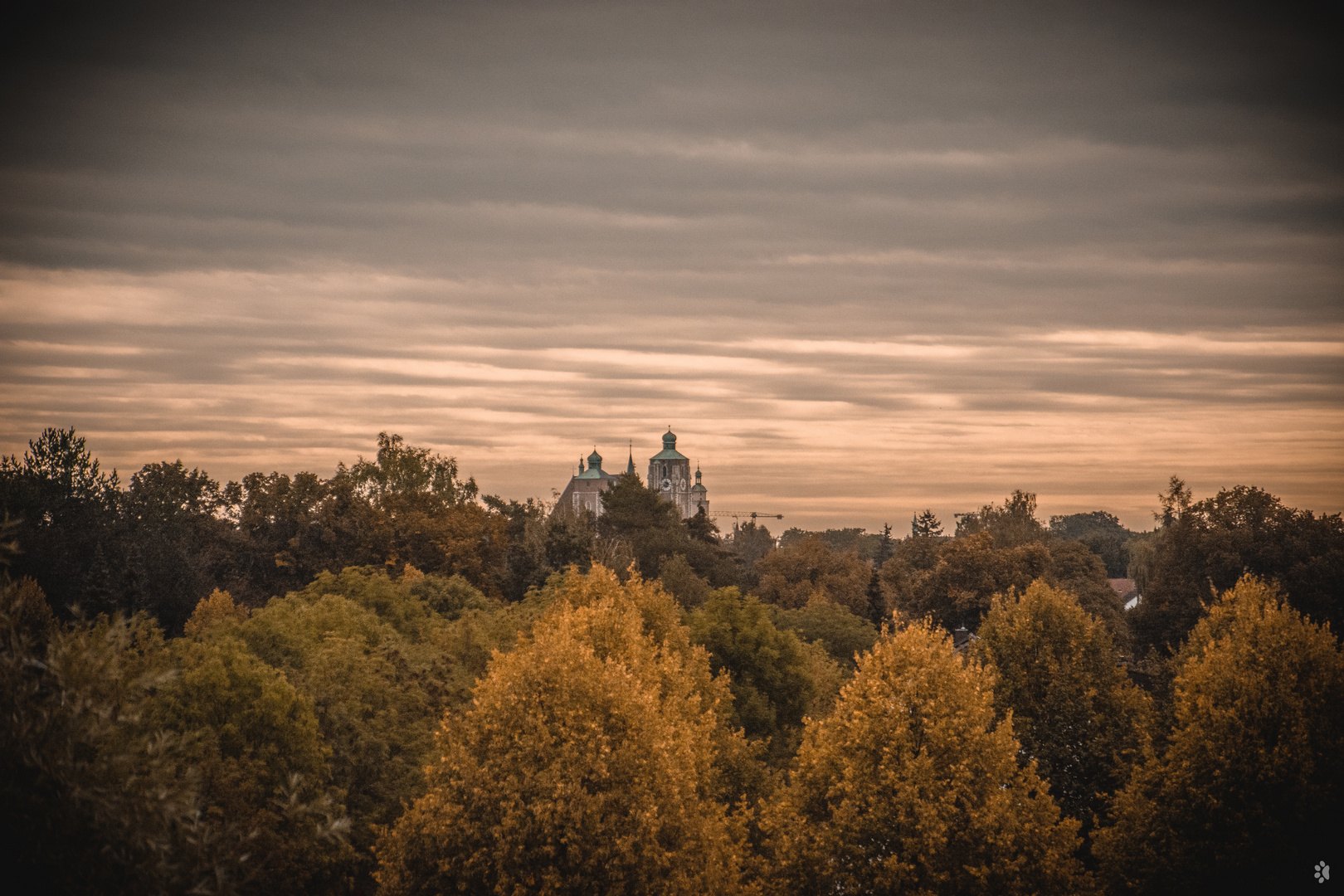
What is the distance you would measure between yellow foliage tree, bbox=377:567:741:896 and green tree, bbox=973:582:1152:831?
436 inches

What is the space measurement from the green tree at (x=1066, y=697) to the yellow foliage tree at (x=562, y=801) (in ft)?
36.4

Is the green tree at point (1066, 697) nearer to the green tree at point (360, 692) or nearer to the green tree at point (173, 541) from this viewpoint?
the green tree at point (360, 692)

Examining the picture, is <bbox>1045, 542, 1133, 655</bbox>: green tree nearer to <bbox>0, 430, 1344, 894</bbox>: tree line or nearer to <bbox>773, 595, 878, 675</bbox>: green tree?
<bbox>0, 430, 1344, 894</bbox>: tree line

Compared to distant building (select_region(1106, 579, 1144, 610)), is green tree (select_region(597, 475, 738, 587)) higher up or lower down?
higher up

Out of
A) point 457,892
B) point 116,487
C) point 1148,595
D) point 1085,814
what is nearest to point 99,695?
point 457,892

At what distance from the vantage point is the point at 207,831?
54.3ft

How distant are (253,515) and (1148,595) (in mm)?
55936

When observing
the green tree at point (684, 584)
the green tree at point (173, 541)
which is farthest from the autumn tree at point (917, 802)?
the green tree at point (684, 584)

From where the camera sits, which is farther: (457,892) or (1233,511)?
(1233,511)

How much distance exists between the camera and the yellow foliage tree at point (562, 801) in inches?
987

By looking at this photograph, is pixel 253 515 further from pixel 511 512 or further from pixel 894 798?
pixel 894 798

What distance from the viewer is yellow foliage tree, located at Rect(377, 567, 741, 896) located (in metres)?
25.1

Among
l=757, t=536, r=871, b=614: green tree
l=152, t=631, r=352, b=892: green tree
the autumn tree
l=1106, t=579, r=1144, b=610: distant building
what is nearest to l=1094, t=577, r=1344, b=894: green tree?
the autumn tree

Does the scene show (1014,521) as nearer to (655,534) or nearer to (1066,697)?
(655,534)
